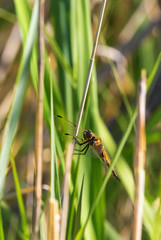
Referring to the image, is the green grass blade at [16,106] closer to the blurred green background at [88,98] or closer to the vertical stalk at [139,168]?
the blurred green background at [88,98]

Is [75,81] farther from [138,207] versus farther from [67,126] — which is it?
[138,207]

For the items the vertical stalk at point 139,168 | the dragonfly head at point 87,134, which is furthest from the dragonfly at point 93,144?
the vertical stalk at point 139,168

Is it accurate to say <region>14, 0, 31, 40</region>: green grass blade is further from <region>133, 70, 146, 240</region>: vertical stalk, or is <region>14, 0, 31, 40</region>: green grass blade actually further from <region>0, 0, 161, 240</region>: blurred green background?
<region>133, 70, 146, 240</region>: vertical stalk

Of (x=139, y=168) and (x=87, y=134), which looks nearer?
(x=139, y=168)

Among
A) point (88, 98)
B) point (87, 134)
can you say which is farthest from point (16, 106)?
point (87, 134)

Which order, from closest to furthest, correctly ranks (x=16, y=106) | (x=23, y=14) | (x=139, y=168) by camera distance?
(x=139, y=168), (x=16, y=106), (x=23, y=14)

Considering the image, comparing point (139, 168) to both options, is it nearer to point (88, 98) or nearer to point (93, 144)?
point (88, 98)

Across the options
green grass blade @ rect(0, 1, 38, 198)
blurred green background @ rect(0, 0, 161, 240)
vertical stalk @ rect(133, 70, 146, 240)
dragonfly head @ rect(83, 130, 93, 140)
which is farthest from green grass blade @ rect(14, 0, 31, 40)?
vertical stalk @ rect(133, 70, 146, 240)

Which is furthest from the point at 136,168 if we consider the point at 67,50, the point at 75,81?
the point at 67,50
